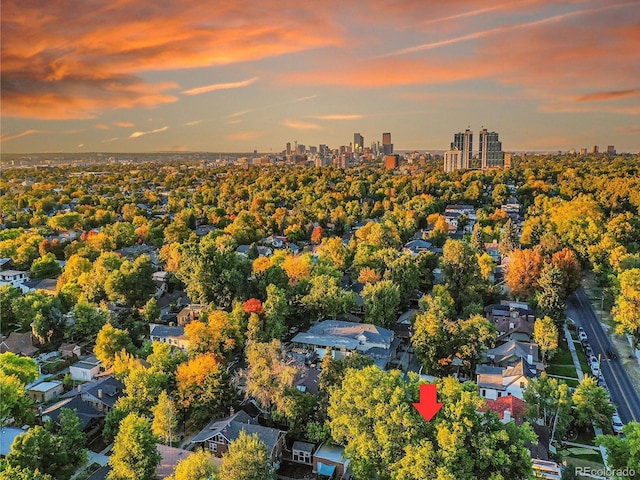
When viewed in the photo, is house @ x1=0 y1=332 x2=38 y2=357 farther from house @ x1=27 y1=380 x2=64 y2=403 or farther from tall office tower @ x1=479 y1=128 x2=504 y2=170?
tall office tower @ x1=479 y1=128 x2=504 y2=170

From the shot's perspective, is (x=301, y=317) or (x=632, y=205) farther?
(x=632, y=205)

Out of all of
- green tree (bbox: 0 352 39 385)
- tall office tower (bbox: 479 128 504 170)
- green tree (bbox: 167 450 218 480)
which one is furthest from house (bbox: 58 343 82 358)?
tall office tower (bbox: 479 128 504 170)

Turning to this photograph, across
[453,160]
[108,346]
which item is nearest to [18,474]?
[108,346]

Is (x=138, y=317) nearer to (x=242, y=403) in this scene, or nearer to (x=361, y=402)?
(x=242, y=403)

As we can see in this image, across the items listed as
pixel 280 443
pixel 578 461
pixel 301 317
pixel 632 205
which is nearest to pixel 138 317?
pixel 301 317

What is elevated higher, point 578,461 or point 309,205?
point 309,205
